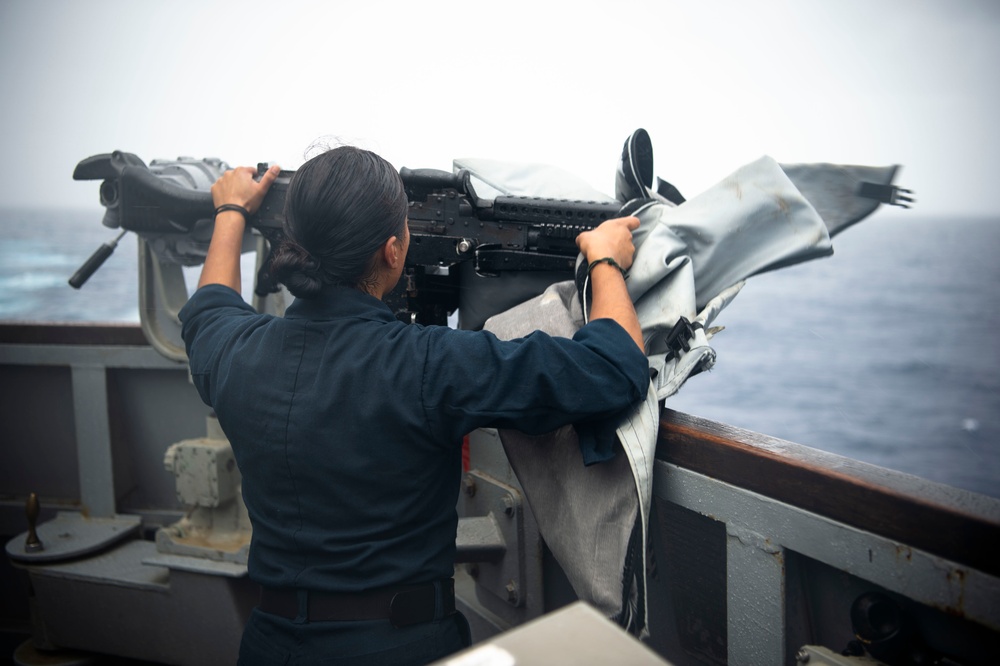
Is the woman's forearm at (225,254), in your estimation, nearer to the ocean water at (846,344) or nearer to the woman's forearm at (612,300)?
the woman's forearm at (612,300)

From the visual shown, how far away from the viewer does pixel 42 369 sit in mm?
2656

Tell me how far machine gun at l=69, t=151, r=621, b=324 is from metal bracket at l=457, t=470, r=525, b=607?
43cm

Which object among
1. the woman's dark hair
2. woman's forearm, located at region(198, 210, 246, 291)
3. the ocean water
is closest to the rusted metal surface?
the woman's dark hair

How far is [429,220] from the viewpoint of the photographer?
172 cm

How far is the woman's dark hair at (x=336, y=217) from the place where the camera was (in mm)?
1140

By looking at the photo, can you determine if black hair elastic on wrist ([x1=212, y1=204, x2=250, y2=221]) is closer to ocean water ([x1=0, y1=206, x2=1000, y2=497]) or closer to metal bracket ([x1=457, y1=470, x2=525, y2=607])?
metal bracket ([x1=457, y1=470, x2=525, y2=607])

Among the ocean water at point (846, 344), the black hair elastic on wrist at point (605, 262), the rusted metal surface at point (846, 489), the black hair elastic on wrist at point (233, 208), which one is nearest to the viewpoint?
the rusted metal surface at point (846, 489)

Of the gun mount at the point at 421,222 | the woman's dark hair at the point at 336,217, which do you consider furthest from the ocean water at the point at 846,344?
the woman's dark hair at the point at 336,217

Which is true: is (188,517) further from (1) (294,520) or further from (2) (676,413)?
(2) (676,413)

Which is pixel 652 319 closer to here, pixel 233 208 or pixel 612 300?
pixel 612 300

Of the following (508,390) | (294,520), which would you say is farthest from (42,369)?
(508,390)

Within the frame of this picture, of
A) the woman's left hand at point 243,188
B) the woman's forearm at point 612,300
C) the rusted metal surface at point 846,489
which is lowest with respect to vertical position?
the rusted metal surface at point 846,489

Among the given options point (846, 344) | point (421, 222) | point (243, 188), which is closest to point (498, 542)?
point (421, 222)

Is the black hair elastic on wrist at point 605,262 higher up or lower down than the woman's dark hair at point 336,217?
lower down
